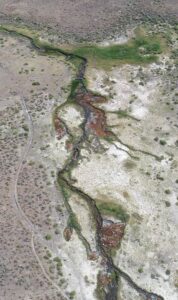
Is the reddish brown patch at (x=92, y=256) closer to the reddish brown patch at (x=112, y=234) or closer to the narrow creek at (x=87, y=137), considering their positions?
the narrow creek at (x=87, y=137)

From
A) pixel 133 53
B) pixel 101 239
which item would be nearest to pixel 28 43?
pixel 133 53

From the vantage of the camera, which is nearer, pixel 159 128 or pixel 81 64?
pixel 159 128

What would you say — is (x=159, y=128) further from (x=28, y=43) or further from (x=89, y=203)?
(x=28, y=43)

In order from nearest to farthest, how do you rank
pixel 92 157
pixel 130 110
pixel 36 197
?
pixel 36 197 → pixel 92 157 → pixel 130 110

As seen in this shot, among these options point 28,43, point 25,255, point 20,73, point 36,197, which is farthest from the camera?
point 28,43

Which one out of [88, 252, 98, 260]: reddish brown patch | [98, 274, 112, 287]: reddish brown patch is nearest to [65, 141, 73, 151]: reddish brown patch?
Result: [88, 252, 98, 260]: reddish brown patch

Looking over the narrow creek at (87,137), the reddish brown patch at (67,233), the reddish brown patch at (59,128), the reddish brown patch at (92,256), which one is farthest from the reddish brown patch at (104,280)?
the reddish brown patch at (59,128)

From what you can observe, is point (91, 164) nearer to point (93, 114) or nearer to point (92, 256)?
point (93, 114)
